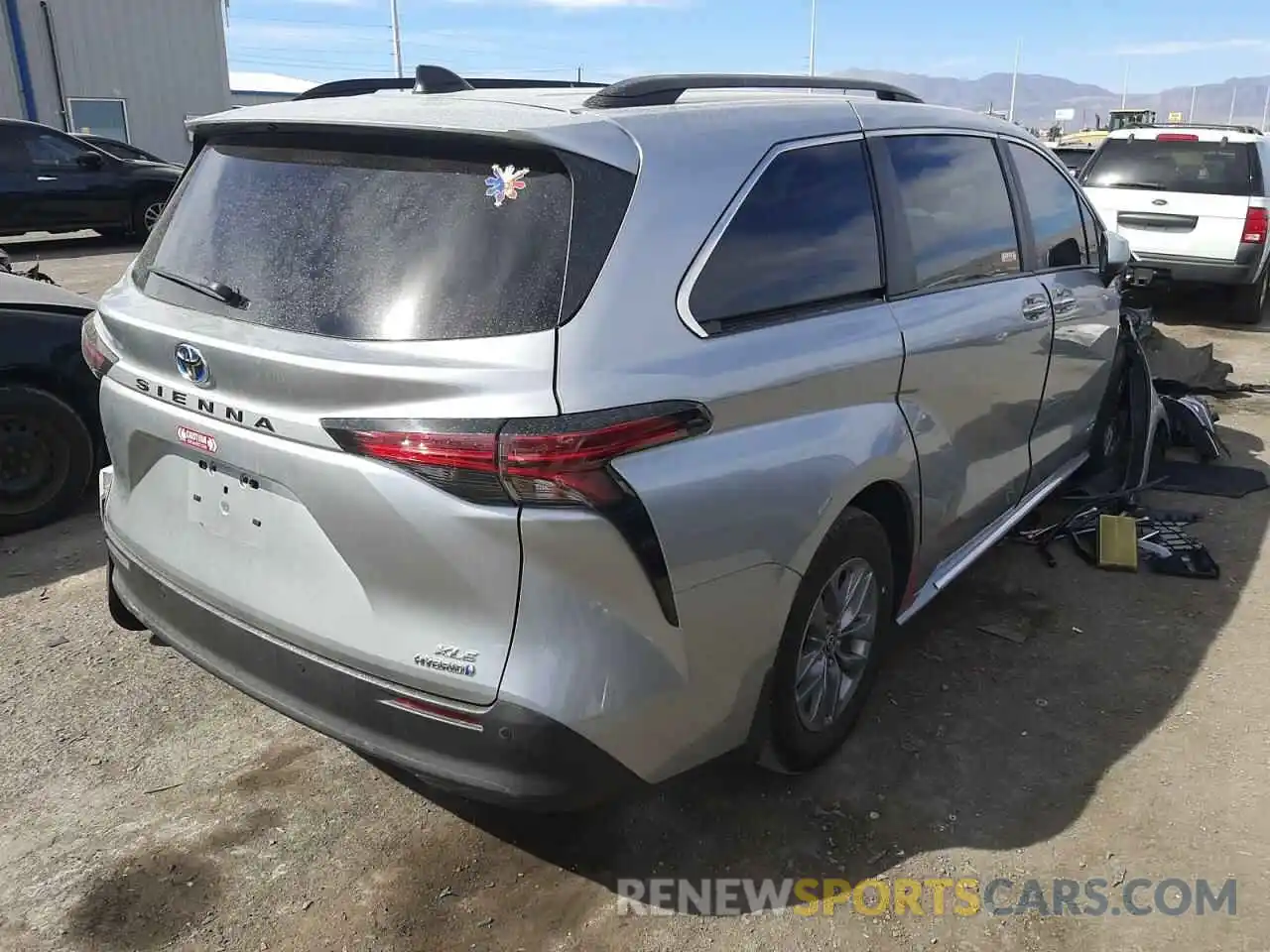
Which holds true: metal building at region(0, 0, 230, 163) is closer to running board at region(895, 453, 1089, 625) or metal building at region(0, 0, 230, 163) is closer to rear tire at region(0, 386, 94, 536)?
rear tire at region(0, 386, 94, 536)

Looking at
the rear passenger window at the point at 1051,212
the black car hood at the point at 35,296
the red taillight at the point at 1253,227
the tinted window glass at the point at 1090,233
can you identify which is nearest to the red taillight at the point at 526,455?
the rear passenger window at the point at 1051,212

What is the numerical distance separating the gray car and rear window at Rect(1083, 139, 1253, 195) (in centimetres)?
867

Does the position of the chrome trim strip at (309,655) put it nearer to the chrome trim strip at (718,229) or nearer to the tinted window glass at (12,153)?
the chrome trim strip at (718,229)

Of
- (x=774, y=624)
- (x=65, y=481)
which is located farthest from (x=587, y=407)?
(x=65, y=481)

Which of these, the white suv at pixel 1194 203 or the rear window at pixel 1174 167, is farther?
the rear window at pixel 1174 167

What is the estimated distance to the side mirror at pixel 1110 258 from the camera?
15.7 ft

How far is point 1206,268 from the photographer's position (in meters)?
9.93

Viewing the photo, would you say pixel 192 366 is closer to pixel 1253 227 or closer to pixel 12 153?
pixel 1253 227

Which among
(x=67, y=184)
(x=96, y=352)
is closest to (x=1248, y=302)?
(x=96, y=352)

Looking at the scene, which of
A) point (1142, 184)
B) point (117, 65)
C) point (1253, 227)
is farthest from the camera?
point (117, 65)

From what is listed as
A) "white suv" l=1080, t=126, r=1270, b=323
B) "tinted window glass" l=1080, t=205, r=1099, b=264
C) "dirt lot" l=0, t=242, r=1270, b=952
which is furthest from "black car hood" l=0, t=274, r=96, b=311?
"white suv" l=1080, t=126, r=1270, b=323

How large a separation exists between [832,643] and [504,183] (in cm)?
159
